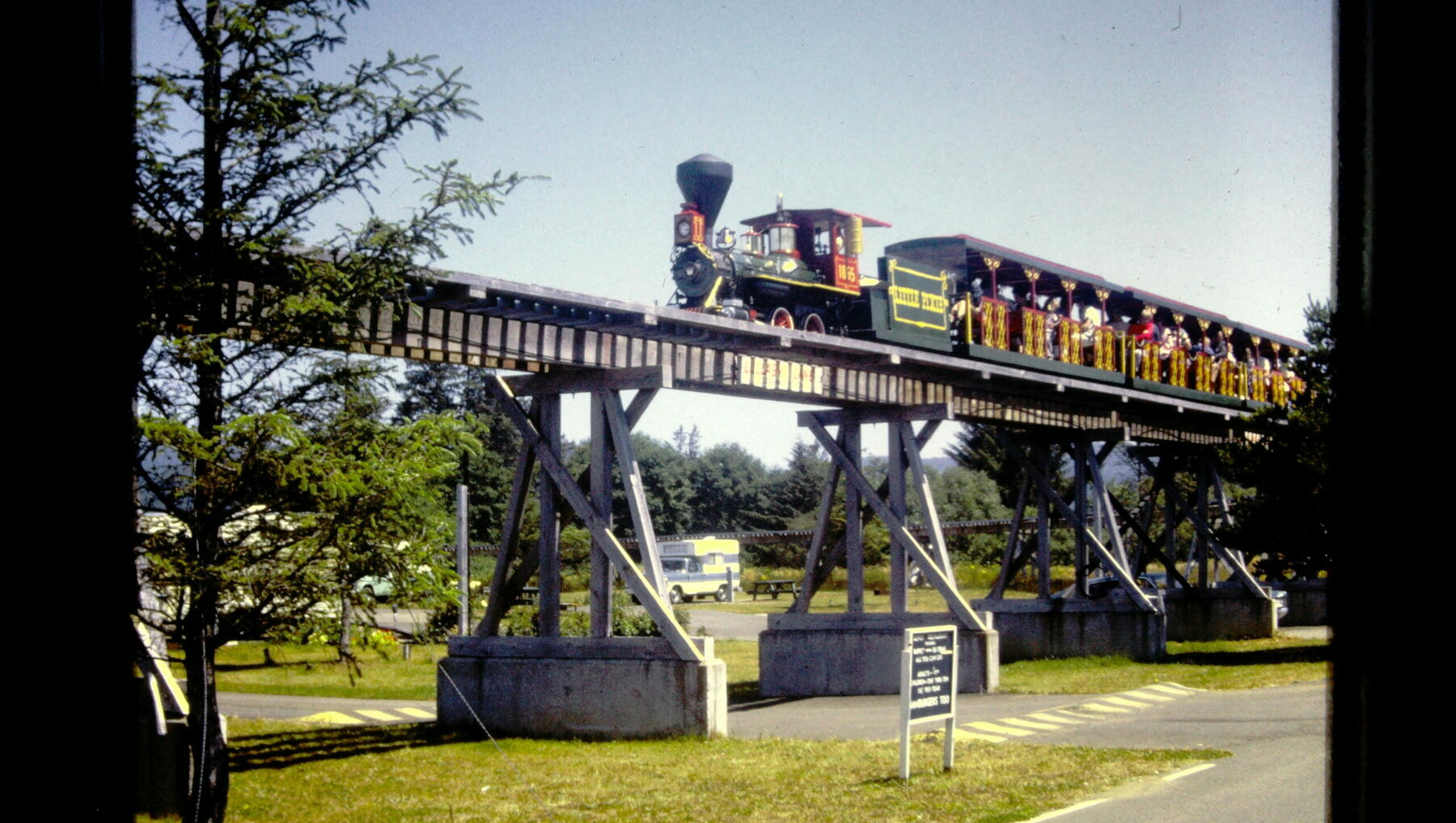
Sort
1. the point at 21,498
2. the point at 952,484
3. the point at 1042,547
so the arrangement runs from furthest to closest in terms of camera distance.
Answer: the point at 952,484, the point at 1042,547, the point at 21,498

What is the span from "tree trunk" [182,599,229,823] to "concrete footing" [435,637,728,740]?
24.3 ft

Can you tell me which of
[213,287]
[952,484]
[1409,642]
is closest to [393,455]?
[213,287]

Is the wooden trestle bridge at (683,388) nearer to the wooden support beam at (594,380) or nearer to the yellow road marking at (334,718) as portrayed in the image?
A: the wooden support beam at (594,380)

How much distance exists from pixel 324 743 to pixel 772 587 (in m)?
49.5

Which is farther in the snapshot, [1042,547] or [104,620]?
[1042,547]

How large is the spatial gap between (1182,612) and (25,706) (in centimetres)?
3576

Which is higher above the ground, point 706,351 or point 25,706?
point 706,351

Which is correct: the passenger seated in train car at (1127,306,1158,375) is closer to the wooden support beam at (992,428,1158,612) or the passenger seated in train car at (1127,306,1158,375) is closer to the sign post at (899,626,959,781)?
the wooden support beam at (992,428,1158,612)

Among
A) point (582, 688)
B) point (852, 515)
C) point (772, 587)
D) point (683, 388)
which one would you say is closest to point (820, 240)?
point (852, 515)

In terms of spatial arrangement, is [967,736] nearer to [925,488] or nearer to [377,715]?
[925,488]

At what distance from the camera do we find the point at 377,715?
68.4 feet

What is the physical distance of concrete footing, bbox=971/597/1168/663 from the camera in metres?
29.1

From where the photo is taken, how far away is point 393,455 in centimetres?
923

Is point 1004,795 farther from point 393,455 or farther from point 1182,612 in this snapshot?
point 1182,612
